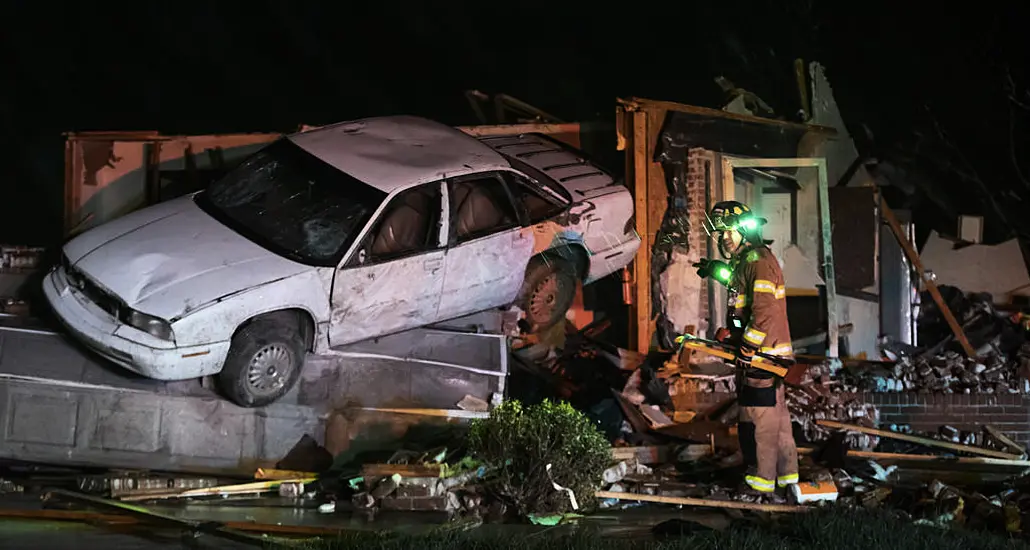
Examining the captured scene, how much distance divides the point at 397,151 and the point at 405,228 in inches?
33.1

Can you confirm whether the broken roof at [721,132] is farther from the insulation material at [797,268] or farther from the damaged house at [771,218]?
the insulation material at [797,268]

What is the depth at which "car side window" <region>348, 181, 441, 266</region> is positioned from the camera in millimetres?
7359

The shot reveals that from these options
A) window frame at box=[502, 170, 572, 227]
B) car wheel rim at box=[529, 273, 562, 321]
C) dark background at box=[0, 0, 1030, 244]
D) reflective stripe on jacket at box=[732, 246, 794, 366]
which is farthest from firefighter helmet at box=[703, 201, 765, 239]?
dark background at box=[0, 0, 1030, 244]

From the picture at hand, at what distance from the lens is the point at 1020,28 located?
551 inches

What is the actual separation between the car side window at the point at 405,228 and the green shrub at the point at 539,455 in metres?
1.39

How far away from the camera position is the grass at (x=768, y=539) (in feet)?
18.7

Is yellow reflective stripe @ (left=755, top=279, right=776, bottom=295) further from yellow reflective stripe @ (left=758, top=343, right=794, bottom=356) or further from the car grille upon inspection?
the car grille

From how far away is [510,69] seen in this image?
48.3ft

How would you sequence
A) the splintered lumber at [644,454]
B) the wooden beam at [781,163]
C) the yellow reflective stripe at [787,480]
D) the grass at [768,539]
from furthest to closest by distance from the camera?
the wooden beam at [781,163]
the splintered lumber at [644,454]
the yellow reflective stripe at [787,480]
the grass at [768,539]

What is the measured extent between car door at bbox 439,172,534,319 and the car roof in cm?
16

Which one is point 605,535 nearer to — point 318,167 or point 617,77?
point 318,167

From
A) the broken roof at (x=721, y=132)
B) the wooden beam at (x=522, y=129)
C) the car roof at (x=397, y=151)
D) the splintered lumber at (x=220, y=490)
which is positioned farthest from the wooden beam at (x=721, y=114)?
the splintered lumber at (x=220, y=490)

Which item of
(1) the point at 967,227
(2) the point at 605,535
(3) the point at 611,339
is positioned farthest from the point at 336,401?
(1) the point at 967,227

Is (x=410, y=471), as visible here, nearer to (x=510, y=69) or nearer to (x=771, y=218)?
(x=771, y=218)
